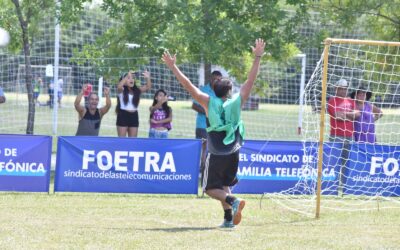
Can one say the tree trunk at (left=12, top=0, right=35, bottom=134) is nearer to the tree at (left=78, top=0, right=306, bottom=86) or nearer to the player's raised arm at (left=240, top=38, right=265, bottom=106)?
the tree at (left=78, top=0, right=306, bottom=86)

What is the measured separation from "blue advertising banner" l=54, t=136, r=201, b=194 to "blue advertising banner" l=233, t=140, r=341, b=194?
42.3 inches

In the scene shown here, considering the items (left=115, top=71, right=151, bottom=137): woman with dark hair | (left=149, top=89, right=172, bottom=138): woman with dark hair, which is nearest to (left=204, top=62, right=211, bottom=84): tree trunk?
(left=149, top=89, right=172, bottom=138): woman with dark hair

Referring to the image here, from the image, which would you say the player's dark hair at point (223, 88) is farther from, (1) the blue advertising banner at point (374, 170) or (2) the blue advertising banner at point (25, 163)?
(1) the blue advertising banner at point (374, 170)

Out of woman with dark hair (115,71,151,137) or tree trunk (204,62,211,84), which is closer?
woman with dark hair (115,71,151,137)

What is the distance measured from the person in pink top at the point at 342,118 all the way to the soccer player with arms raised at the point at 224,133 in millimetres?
4007

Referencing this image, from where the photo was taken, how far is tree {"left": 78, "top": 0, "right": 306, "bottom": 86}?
1681 centimetres

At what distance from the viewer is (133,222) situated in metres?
9.95

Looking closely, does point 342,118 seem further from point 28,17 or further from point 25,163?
point 28,17

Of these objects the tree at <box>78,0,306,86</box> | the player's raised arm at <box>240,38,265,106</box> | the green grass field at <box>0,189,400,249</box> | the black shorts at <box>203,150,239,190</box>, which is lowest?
the green grass field at <box>0,189,400,249</box>

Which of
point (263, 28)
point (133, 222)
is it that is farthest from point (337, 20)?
point (133, 222)

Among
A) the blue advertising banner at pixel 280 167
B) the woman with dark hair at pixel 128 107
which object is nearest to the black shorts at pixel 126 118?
the woman with dark hair at pixel 128 107

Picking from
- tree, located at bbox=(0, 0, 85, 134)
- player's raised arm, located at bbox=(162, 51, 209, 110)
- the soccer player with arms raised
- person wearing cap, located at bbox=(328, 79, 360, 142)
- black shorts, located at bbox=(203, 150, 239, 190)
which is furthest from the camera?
tree, located at bbox=(0, 0, 85, 134)

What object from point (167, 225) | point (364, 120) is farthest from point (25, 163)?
point (364, 120)

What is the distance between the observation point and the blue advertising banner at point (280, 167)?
13055 mm
